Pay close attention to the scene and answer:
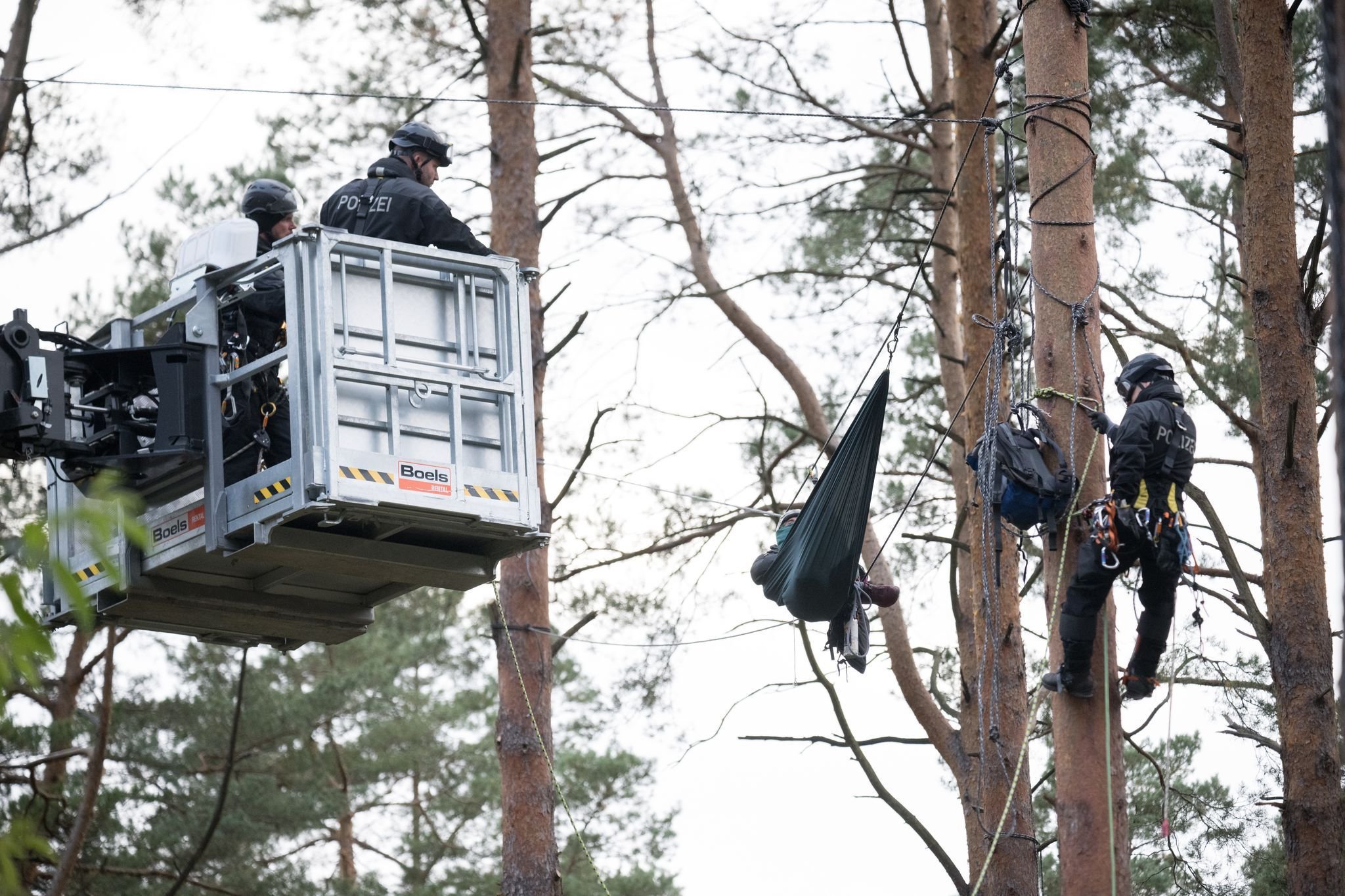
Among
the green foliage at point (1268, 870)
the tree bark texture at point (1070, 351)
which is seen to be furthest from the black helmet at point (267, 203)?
the green foliage at point (1268, 870)

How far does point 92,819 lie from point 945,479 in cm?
873

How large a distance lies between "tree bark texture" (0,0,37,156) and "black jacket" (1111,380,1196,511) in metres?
10.4

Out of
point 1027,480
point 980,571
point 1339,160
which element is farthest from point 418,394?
point 980,571

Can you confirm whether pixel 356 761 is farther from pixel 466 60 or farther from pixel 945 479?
pixel 466 60

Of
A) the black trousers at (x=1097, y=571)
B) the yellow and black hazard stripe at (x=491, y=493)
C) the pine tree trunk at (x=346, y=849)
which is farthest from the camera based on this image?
the pine tree trunk at (x=346, y=849)

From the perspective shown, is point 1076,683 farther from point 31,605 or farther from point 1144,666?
point 31,605

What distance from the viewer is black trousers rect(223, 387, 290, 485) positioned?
8.62 m

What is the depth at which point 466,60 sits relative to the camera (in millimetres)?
15438

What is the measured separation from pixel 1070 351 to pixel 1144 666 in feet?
5.28

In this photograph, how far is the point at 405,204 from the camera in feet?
28.2

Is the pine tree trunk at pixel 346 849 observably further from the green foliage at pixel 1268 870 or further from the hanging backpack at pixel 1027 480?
the hanging backpack at pixel 1027 480

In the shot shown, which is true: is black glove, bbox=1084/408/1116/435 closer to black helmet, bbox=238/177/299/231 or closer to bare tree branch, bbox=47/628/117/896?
black helmet, bbox=238/177/299/231

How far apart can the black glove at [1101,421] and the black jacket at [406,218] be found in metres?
2.92

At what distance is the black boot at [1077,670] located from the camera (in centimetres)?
855
